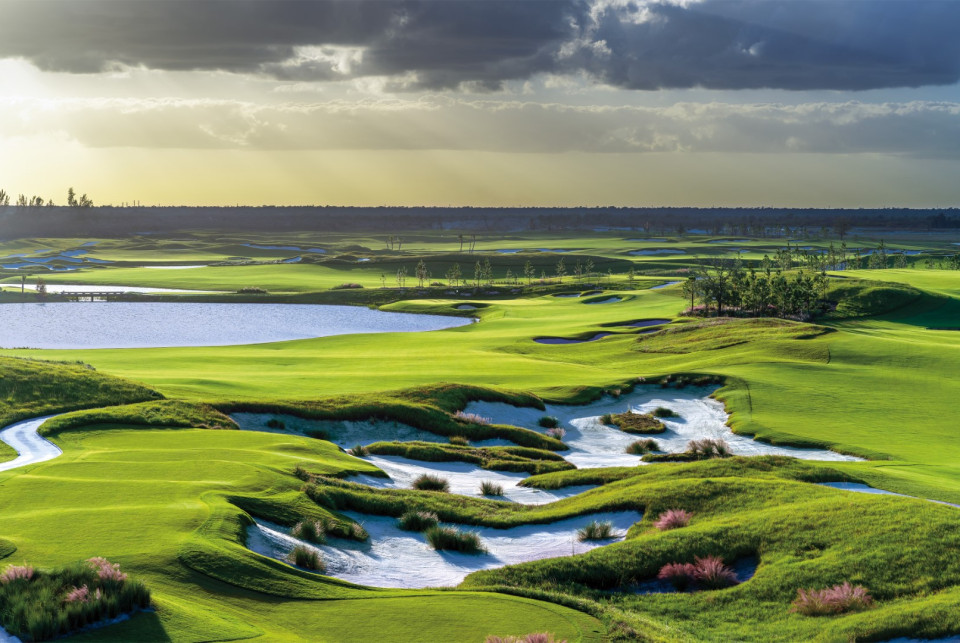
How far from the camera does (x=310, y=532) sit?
58.3ft

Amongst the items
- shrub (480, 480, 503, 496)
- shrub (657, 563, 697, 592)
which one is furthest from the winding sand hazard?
shrub (657, 563, 697, 592)

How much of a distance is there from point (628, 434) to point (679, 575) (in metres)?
25.8

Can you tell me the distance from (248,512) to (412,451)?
515 inches

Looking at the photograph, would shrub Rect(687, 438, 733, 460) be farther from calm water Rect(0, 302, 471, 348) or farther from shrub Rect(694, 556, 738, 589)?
calm water Rect(0, 302, 471, 348)

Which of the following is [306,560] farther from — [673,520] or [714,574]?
[673,520]

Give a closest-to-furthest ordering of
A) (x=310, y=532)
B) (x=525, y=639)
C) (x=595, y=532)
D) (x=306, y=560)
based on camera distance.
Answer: (x=525, y=639) < (x=306, y=560) < (x=310, y=532) < (x=595, y=532)

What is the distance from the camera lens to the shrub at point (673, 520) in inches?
747

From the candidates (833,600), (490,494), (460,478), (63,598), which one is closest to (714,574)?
(833,600)

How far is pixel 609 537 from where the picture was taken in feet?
62.8

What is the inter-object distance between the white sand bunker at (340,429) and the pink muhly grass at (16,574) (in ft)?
71.6

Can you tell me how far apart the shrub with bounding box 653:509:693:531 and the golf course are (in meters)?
0.06

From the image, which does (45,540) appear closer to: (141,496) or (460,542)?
(141,496)

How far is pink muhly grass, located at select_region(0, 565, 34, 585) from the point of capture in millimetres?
12000

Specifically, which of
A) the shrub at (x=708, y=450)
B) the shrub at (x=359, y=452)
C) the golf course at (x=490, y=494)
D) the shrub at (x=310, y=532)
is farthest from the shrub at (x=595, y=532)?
the shrub at (x=708, y=450)
